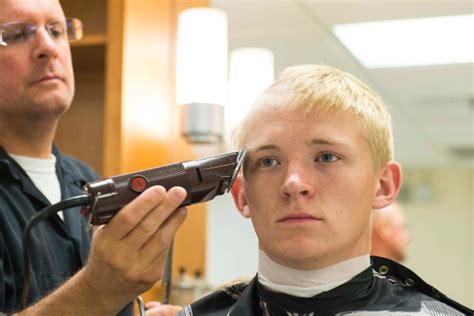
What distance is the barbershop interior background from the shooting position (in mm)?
2338

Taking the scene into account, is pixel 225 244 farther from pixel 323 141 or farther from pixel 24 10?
pixel 323 141

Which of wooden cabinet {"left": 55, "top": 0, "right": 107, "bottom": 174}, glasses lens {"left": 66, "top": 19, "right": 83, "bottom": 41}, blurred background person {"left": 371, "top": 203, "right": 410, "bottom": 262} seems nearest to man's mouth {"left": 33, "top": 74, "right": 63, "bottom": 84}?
glasses lens {"left": 66, "top": 19, "right": 83, "bottom": 41}

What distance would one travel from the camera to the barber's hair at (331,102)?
51.5 inches

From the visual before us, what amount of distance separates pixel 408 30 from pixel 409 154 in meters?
1.21

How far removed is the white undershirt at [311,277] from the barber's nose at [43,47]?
672 mm

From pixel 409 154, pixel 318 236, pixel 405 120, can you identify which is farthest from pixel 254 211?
pixel 409 154

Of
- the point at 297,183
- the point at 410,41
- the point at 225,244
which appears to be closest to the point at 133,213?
the point at 297,183

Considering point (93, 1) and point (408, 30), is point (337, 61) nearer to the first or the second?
point (408, 30)

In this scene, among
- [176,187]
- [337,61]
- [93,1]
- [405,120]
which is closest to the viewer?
[176,187]

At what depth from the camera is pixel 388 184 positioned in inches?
54.1

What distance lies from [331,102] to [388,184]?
21 cm

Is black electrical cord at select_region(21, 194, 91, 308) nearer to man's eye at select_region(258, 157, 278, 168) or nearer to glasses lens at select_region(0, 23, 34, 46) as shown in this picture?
man's eye at select_region(258, 157, 278, 168)

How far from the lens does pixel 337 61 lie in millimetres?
2857

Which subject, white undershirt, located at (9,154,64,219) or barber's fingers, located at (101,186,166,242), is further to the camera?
white undershirt, located at (9,154,64,219)
